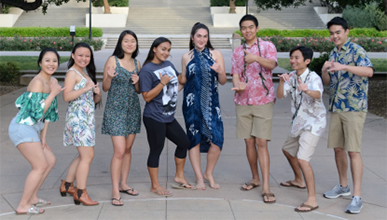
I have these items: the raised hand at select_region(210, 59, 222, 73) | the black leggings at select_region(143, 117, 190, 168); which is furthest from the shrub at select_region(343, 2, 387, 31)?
the black leggings at select_region(143, 117, 190, 168)

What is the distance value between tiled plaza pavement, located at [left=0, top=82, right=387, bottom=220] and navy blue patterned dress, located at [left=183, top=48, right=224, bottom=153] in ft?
2.09

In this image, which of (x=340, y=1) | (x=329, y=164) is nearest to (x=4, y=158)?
(x=329, y=164)

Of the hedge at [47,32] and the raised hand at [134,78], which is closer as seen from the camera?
the raised hand at [134,78]

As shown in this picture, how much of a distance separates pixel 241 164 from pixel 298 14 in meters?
36.8

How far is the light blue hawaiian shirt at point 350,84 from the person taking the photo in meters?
4.75

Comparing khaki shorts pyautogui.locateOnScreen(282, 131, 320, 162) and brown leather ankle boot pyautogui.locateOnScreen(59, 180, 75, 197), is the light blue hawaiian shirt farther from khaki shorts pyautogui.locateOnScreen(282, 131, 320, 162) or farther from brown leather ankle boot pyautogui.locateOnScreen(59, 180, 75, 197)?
brown leather ankle boot pyautogui.locateOnScreen(59, 180, 75, 197)

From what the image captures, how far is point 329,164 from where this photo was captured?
638cm

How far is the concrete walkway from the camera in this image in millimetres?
4551

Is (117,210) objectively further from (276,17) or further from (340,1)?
(276,17)

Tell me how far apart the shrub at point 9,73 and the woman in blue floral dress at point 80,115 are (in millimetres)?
10507

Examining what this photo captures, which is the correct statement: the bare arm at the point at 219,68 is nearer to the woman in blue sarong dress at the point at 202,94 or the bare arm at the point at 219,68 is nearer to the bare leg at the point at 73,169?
the woman in blue sarong dress at the point at 202,94

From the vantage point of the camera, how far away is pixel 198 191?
5.20 m

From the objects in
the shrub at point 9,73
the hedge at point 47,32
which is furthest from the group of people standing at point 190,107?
the hedge at point 47,32

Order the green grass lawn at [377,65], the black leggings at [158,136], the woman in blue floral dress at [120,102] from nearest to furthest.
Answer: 1. the woman in blue floral dress at [120,102]
2. the black leggings at [158,136]
3. the green grass lawn at [377,65]
